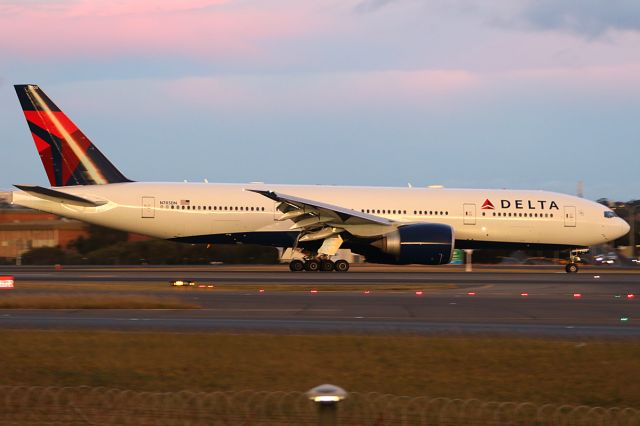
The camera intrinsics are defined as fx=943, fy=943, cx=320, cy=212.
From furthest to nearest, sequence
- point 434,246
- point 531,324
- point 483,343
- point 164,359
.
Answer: point 434,246 < point 531,324 < point 483,343 < point 164,359

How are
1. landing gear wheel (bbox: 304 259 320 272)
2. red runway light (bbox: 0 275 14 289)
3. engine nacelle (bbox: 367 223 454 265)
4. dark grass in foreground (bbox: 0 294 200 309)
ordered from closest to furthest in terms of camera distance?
dark grass in foreground (bbox: 0 294 200 309)
red runway light (bbox: 0 275 14 289)
engine nacelle (bbox: 367 223 454 265)
landing gear wheel (bbox: 304 259 320 272)

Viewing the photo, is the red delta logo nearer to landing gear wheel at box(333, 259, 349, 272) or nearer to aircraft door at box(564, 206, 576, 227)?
aircraft door at box(564, 206, 576, 227)

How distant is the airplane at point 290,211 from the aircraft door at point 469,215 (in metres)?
0.04

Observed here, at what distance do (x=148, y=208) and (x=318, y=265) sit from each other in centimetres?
693

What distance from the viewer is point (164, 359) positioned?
41.9 feet

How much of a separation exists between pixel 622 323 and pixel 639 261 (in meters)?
45.3

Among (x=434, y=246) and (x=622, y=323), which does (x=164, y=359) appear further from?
(x=434, y=246)

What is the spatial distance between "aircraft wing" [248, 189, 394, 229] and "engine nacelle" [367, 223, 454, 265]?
75 cm

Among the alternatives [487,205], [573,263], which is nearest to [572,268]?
[573,263]

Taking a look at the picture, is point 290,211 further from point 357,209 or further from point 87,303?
point 87,303

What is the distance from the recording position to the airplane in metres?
35.4

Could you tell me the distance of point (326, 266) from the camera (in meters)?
36.6

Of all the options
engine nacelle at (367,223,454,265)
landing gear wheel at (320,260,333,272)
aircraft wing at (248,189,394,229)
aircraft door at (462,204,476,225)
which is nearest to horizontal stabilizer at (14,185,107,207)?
aircraft wing at (248,189,394,229)

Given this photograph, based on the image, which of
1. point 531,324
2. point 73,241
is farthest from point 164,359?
point 73,241
